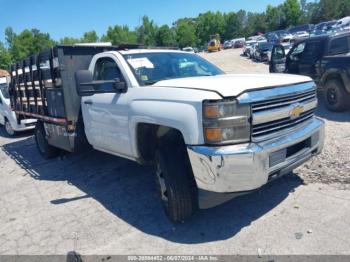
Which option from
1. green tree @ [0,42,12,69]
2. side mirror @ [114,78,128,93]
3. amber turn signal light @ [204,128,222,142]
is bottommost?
amber turn signal light @ [204,128,222,142]

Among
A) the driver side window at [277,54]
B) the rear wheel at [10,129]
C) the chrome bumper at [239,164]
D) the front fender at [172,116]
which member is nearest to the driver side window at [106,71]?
the front fender at [172,116]

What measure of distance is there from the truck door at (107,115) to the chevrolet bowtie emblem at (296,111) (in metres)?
1.92

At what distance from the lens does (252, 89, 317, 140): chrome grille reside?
327cm

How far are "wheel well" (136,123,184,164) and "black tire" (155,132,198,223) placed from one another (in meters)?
0.21

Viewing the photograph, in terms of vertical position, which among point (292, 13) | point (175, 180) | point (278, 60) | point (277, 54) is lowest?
point (175, 180)

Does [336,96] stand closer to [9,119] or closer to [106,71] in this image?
[106,71]

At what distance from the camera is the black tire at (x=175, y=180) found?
366cm

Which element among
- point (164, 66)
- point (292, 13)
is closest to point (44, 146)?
point (164, 66)

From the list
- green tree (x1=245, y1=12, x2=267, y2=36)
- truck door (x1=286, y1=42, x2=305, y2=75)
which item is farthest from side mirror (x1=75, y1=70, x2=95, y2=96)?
green tree (x1=245, y1=12, x2=267, y2=36)

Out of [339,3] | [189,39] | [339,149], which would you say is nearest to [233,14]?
[189,39]

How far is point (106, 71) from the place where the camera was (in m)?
4.98

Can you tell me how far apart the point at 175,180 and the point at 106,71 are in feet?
7.07

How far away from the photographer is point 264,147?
10.6ft

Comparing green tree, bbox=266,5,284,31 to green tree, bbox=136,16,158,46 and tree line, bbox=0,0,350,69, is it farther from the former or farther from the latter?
green tree, bbox=136,16,158,46
